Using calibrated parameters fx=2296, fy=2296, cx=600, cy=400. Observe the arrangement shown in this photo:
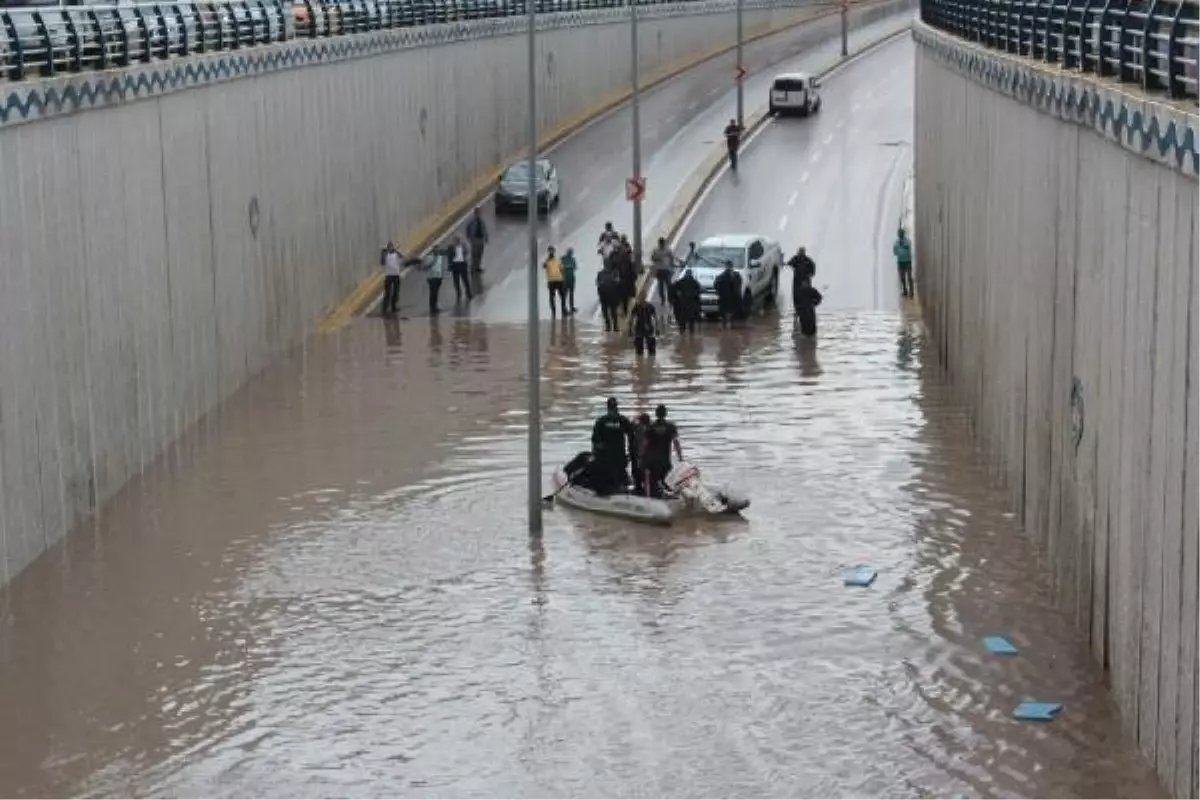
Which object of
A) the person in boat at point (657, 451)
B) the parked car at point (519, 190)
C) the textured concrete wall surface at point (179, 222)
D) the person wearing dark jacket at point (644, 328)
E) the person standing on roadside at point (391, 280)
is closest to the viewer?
the textured concrete wall surface at point (179, 222)

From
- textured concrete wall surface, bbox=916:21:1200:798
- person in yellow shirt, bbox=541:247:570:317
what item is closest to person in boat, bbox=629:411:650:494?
textured concrete wall surface, bbox=916:21:1200:798

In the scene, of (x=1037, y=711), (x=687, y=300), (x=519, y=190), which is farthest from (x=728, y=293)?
(x=1037, y=711)

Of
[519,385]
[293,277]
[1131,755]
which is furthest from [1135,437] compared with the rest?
[293,277]

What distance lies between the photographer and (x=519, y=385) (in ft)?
117

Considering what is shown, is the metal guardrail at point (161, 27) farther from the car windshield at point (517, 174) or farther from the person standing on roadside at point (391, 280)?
the person standing on roadside at point (391, 280)

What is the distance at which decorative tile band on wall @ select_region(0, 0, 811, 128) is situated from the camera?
26281mm

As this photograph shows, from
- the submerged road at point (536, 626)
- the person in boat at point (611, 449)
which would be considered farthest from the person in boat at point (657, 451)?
the submerged road at point (536, 626)

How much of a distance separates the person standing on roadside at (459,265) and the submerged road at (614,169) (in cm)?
32

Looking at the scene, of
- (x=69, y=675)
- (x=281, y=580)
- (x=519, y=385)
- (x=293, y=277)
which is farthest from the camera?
(x=293, y=277)

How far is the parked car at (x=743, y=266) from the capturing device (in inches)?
1663

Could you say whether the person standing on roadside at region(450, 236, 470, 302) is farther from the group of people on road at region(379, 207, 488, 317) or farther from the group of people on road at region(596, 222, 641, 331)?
the group of people on road at region(596, 222, 641, 331)

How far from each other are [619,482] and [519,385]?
9.27m

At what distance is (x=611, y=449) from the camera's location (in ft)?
86.8

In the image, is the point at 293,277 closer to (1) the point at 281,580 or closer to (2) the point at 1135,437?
(1) the point at 281,580
